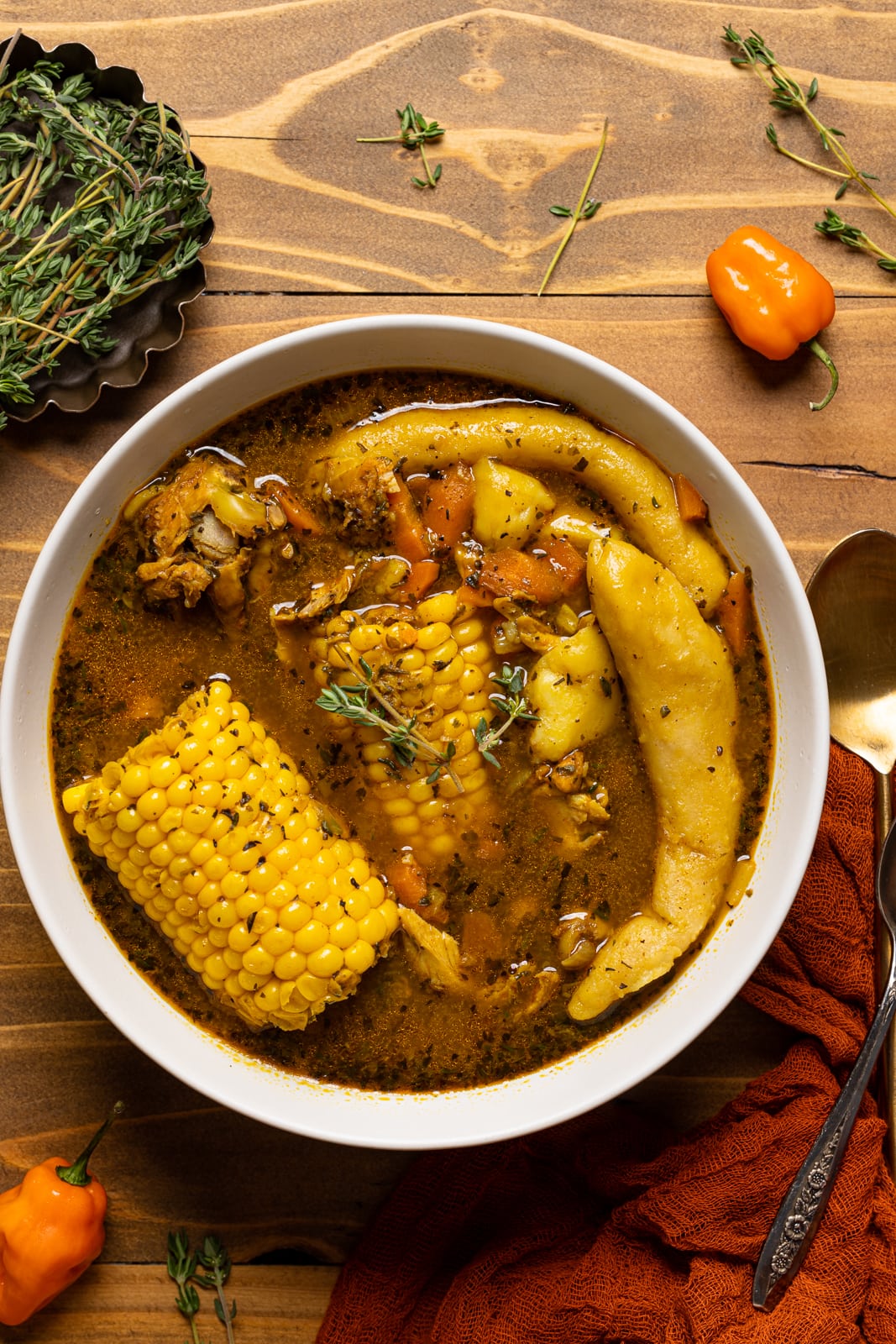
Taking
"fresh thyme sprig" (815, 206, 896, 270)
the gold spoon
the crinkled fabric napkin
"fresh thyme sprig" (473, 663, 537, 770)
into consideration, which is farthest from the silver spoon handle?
"fresh thyme sprig" (815, 206, 896, 270)

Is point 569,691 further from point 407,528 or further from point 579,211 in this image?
point 579,211

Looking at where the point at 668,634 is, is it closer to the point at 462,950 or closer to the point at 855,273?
the point at 462,950

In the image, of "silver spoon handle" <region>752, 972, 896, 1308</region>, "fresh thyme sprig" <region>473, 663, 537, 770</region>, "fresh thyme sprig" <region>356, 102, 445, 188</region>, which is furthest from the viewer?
"fresh thyme sprig" <region>356, 102, 445, 188</region>

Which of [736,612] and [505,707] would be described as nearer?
[505,707]

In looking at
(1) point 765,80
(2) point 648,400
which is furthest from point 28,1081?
(1) point 765,80

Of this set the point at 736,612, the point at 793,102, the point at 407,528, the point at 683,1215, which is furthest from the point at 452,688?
the point at 793,102

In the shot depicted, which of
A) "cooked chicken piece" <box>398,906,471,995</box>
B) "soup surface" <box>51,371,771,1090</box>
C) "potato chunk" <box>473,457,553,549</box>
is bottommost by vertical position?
"cooked chicken piece" <box>398,906,471,995</box>

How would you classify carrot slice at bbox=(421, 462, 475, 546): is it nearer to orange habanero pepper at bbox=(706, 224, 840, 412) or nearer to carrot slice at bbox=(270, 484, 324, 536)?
carrot slice at bbox=(270, 484, 324, 536)
